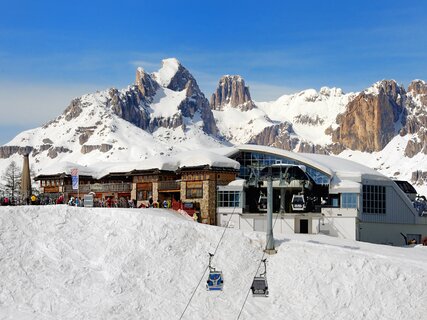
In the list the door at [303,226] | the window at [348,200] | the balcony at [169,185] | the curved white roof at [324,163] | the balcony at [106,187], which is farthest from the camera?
the balcony at [106,187]

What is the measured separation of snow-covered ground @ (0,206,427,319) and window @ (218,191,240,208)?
2083 centimetres

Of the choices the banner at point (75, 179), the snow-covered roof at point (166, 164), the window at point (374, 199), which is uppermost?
the snow-covered roof at point (166, 164)

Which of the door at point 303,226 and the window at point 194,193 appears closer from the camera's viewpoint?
the door at point 303,226

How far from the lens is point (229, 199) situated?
7150cm

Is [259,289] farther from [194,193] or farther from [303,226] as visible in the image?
[194,193]

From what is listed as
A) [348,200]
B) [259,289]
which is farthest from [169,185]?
[259,289]

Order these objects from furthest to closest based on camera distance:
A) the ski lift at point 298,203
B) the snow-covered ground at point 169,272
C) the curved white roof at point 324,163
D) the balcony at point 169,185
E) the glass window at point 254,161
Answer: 1. the glass window at point 254,161
2. the curved white roof at point 324,163
3. the balcony at point 169,185
4. the ski lift at point 298,203
5. the snow-covered ground at point 169,272

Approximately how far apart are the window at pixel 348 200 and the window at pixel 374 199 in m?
2.16

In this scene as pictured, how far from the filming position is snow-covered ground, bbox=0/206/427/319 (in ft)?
136

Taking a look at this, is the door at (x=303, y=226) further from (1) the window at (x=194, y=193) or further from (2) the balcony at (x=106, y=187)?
(2) the balcony at (x=106, y=187)

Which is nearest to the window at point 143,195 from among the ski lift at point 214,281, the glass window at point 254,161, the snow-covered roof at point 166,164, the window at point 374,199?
the snow-covered roof at point 166,164

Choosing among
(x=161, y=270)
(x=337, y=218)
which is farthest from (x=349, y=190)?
(x=161, y=270)

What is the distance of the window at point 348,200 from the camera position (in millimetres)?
71062

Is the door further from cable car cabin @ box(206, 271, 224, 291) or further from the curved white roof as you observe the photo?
cable car cabin @ box(206, 271, 224, 291)
